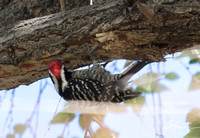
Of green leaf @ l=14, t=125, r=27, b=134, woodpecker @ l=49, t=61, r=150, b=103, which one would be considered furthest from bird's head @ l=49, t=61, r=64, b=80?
green leaf @ l=14, t=125, r=27, b=134

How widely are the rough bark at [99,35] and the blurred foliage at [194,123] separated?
20.9 inches

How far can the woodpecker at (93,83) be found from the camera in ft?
8.02

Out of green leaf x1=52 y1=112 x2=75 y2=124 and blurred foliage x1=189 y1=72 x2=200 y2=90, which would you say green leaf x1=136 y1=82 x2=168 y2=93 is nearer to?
blurred foliage x1=189 y1=72 x2=200 y2=90

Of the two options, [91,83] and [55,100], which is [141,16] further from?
[55,100]

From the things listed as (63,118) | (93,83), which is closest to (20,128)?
(63,118)

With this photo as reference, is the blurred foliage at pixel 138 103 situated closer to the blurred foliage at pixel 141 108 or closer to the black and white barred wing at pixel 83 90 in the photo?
the blurred foliage at pixel 141 108

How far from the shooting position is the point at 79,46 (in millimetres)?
2240

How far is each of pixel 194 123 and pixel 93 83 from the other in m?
1.20

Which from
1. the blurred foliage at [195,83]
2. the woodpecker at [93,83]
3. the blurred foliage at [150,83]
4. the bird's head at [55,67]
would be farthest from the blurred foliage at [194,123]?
the bird's head at [55,67]

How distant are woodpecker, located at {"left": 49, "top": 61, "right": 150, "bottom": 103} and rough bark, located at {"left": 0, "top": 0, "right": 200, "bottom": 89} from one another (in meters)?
0.14

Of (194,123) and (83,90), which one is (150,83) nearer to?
(194,123)

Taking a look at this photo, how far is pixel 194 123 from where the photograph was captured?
170 centimetres

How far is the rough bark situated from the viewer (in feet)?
5.86

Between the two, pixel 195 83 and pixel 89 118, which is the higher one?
pixel 195 83
